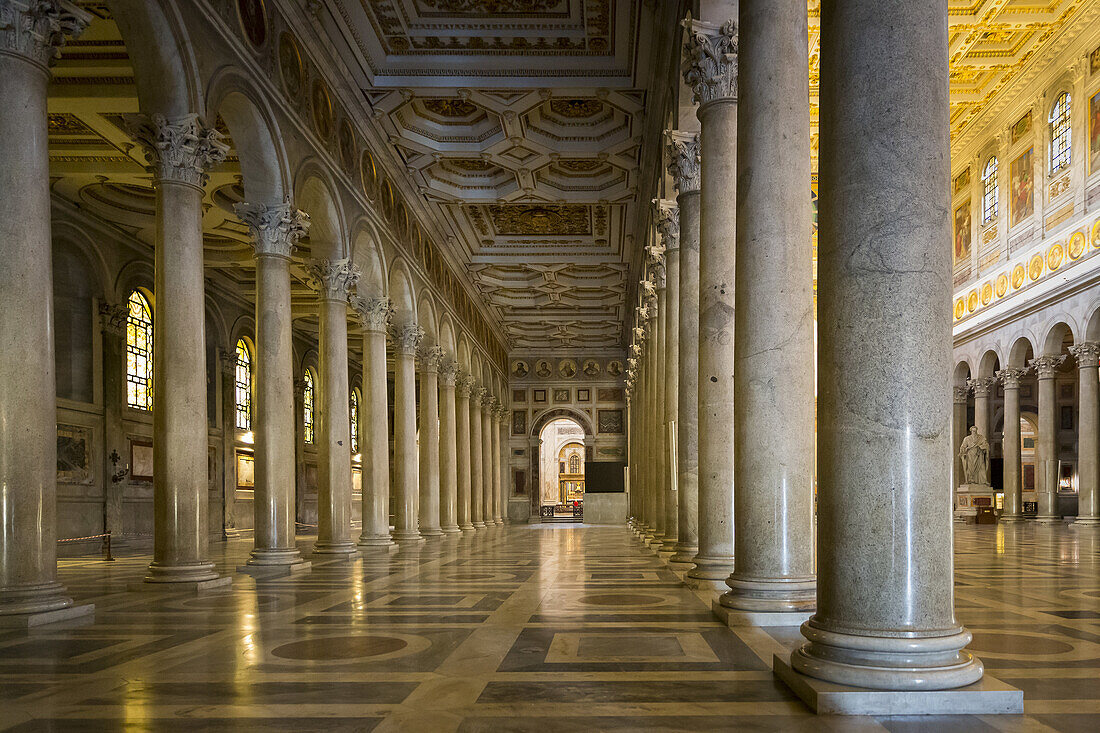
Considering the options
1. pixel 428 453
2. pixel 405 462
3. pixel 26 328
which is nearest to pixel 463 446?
pixel 428 453

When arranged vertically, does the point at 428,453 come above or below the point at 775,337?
below

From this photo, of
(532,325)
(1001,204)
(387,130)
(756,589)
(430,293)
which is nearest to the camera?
(756,589)

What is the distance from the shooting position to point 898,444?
16.1 ft

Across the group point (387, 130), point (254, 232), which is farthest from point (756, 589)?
point (387, 130)

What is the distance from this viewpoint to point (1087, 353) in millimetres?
30016

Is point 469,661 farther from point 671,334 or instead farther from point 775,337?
point 671,334

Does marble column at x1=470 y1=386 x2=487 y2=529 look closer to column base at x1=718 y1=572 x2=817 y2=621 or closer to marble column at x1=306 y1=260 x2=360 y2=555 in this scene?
marble column at x1=306 y1=260 x2=360 y2=555

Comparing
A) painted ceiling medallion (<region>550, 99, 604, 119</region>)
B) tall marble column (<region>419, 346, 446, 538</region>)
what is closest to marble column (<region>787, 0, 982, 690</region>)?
painted ceiling medallion (<region>550, 99, 604, 119</region>)

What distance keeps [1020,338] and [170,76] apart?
109 feet

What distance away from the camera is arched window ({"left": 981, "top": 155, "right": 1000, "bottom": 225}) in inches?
1388

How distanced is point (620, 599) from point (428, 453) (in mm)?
18852

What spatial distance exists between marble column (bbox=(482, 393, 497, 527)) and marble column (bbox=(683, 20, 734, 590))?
31.2 m

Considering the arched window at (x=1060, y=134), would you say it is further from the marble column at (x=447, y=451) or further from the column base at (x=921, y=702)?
the column base at (x=921, y=702)

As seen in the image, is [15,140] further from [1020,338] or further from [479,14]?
[1020,338]
